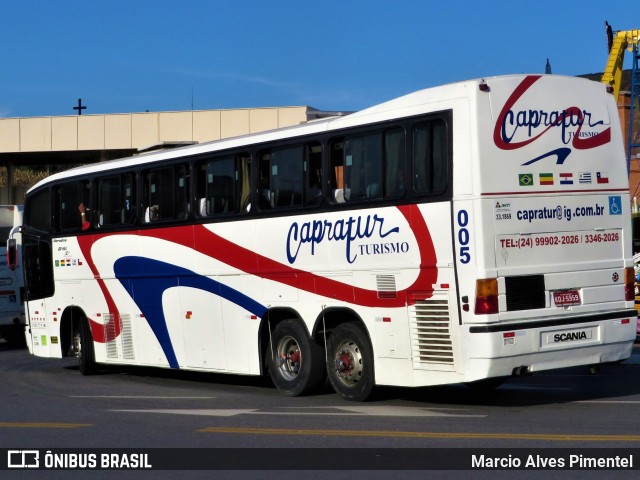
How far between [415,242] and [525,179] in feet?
4.48

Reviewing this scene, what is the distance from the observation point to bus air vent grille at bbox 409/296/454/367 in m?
12.6

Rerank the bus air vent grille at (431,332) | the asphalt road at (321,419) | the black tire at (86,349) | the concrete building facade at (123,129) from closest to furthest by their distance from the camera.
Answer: the asphalt road at (321,419)
the bus air vent grille at (431,332)
the black tire at (86,349)
the concrete building facade at (123,129)

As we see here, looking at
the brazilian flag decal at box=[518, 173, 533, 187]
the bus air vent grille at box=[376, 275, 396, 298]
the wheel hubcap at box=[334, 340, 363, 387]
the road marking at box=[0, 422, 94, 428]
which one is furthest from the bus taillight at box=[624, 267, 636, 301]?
the road marking at box=[0, 422, 94, 428]

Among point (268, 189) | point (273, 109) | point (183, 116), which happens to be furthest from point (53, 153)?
point (268, 189)

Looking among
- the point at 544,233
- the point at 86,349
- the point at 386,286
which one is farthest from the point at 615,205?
the point at 86,349

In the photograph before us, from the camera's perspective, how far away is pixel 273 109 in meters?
41.7

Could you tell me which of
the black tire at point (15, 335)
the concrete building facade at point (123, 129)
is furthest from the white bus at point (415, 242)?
the concrete building facade at point (123, 129)

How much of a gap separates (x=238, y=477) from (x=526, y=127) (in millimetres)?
5719

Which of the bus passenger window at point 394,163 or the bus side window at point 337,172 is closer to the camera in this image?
the bus passenger window at point 394,163

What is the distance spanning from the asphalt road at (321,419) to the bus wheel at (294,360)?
257 millimetres

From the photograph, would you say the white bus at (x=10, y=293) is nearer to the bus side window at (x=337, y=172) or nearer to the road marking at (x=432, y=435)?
the bus side window at (x=337, y=172)

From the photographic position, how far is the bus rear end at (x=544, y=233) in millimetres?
12289

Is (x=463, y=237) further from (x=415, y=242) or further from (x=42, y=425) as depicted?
(x=42, y=425)

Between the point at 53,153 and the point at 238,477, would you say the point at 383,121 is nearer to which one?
the point at 238,477
